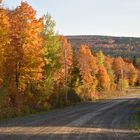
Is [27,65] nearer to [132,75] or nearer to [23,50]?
[23,50]

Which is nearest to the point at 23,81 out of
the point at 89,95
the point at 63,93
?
the point at 63,93

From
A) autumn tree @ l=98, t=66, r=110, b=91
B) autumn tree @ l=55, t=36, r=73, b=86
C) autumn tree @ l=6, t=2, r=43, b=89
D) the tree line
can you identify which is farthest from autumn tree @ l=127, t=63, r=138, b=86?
autumn tree @ l=6, t=2, r=43, b=89

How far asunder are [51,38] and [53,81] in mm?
5472

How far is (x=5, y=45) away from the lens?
37000mm

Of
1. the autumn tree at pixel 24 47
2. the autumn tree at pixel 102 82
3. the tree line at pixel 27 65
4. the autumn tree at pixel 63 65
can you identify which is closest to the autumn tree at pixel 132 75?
the autumn tree at pixel 102 82

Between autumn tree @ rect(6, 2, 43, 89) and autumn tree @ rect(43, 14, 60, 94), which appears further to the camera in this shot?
autumn tree @ rect(43, 14, 60, 94)

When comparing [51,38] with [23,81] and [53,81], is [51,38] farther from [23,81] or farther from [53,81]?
[23,81]

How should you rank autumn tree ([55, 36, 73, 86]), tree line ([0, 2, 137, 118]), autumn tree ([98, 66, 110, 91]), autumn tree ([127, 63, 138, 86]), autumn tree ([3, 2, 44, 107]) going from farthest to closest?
autumn tree ([127, 63, 138, 86]) → autumn tree ([98, 66, 110, 91]) → autumn tree ([55, 36, 73, 86]) → autumn tree ([3, 2, 44, 107]) → tree line ([0, 2, 137, 118])

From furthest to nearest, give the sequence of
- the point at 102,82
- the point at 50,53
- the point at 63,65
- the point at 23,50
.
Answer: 1. the point at 102,82
2. the point at 63,65
3. the point at 50,53
4. the point at 23,50

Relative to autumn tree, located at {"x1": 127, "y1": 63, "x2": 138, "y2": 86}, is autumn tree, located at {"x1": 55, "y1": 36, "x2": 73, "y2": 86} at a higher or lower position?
higher

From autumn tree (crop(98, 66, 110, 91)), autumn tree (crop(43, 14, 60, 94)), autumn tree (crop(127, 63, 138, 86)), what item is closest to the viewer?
autumn tree (crop(43, 14, 60, 94))

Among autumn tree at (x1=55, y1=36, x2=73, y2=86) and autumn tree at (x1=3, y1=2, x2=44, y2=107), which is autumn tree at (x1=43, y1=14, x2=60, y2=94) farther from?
autumn tree at (x1=3, y1=2, x2=44, y2=107)

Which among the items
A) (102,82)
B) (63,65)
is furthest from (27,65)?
(102,82)

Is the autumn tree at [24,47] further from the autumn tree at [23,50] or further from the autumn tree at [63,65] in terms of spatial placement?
the autumn tree at [63,65]
